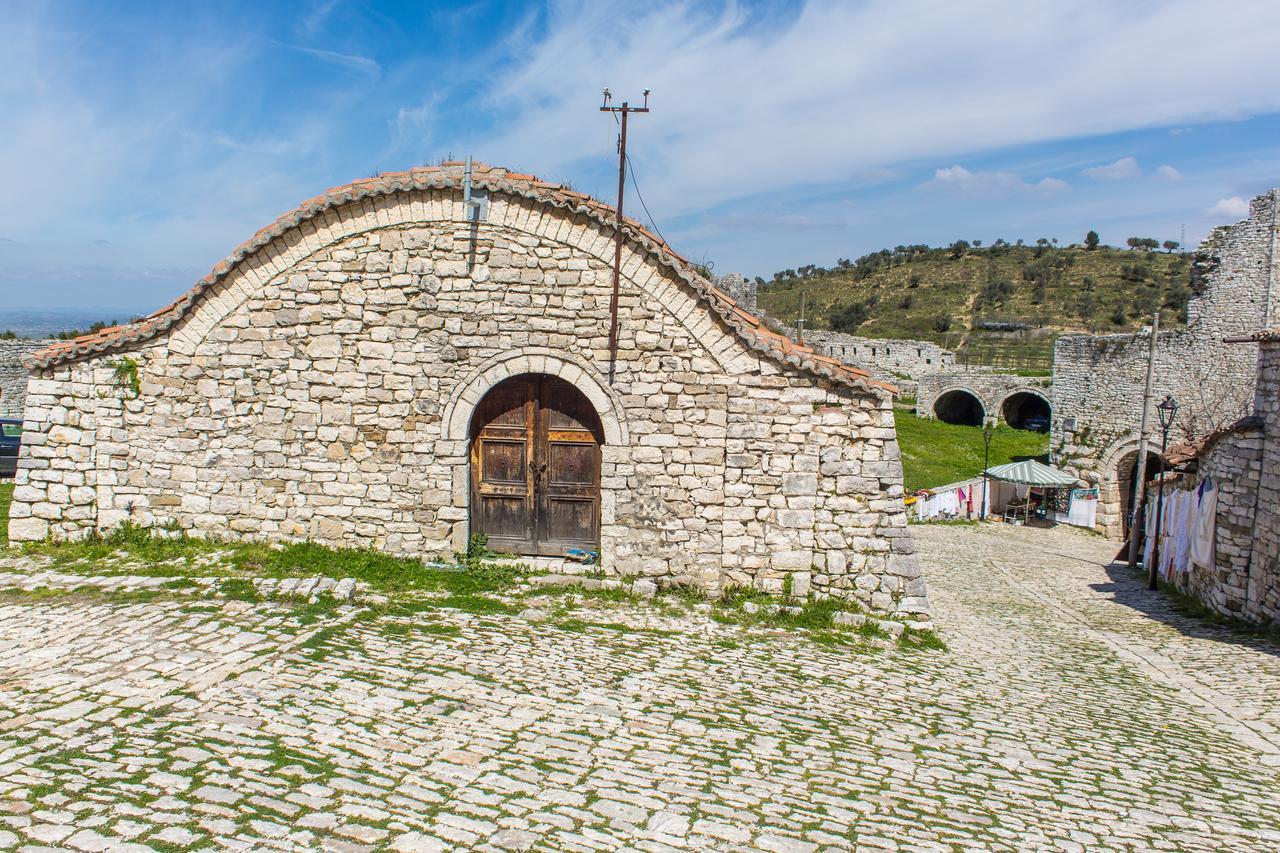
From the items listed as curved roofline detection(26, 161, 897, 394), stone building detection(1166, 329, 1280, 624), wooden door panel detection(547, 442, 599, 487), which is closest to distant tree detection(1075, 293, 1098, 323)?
stone building detection(1166, 329, 1280, 624)

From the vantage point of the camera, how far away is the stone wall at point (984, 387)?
40.9 metres

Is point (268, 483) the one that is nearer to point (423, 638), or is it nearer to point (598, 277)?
point (423, 638)

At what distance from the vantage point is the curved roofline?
9.25 meters

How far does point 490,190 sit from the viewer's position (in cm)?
959

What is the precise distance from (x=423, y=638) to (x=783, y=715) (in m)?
3.54

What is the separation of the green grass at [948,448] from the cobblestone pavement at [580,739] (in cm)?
2039

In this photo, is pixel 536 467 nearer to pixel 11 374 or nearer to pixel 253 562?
pixel 253 562

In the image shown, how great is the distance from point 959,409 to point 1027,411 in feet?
12.8

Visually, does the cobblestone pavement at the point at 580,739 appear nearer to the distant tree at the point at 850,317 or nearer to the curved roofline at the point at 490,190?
the curved roofline at the point at 490,190

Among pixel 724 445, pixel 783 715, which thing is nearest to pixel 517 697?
pixel 783 715

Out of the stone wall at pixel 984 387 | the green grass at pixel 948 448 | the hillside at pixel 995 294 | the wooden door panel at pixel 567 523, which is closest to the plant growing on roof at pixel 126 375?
the wooden door panel at pixel 567 523

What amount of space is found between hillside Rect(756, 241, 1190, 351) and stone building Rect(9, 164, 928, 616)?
138 feet

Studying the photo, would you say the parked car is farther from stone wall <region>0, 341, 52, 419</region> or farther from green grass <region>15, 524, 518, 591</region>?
stone wall <region>0, 341, 52, 419</region>

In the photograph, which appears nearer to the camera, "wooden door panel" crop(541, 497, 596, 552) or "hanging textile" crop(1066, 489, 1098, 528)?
"wooden door panel" crop(541, 497, 596, 552)
